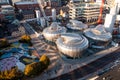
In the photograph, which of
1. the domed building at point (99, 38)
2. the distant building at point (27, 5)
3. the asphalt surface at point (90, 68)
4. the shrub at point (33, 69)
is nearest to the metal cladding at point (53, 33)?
the domed building at point (99, 38)

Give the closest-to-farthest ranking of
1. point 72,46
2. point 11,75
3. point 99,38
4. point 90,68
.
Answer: point 11,75, point 90,68, point 72,46, point 99,38

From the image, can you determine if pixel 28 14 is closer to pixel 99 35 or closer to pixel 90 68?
pixel 99 35

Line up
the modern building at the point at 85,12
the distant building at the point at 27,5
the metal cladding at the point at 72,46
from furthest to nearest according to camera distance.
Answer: the distant building at the point at 27,5 → the modern building at the point at 85,12 → the metal cladding at the point at 72,46

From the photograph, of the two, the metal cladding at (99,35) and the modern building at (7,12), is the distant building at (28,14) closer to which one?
the modern building at (7,12)

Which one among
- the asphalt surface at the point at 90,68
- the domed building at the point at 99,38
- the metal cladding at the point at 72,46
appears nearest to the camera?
the asphalt surface at the point at 90,68

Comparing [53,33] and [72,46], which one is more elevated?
[53,33]

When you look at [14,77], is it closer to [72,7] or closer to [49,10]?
[72,7]

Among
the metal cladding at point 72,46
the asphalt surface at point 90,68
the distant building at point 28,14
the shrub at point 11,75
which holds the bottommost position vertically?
the asphalt surface at point 90,68

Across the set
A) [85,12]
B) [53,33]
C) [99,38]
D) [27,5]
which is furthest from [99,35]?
[27,5]

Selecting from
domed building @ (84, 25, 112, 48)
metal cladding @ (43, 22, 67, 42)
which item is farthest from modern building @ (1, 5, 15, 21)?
domed building @ (84, 25, 112, 48)

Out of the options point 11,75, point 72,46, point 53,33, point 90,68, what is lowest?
point 90,68

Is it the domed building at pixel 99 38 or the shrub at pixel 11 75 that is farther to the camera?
the domed building at pixel 99 38
